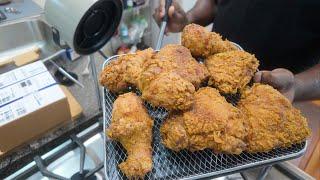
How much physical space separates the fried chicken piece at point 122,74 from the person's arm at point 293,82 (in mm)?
264

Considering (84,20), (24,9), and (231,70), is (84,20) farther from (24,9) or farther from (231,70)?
(24,9)

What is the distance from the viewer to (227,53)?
0.57m

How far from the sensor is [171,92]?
0.43 meters

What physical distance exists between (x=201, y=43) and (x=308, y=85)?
1.21 ft

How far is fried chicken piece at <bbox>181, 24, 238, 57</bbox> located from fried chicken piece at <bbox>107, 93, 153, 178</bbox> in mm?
202

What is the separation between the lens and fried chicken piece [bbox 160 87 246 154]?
42 centimetres

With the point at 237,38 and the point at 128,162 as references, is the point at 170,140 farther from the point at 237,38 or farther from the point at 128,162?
the point at 237,38

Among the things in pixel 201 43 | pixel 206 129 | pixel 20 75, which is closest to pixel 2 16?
pixel 20 75

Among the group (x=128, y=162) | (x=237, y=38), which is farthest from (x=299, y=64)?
(x=128, y=162)

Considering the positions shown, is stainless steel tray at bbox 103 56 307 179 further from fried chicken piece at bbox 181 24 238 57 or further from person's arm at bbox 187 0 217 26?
person's arm at bbox 187 0 217 26

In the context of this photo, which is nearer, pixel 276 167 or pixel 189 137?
pixel 189 137

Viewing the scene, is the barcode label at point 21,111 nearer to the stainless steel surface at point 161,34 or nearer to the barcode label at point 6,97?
the barcode label at point 6,97

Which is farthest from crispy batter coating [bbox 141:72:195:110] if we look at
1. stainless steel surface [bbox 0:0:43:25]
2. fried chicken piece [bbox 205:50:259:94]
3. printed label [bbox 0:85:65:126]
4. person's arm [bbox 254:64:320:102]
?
stainless steel surface [bbox 0:0:43:25]

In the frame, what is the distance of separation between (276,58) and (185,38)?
1.63ft
